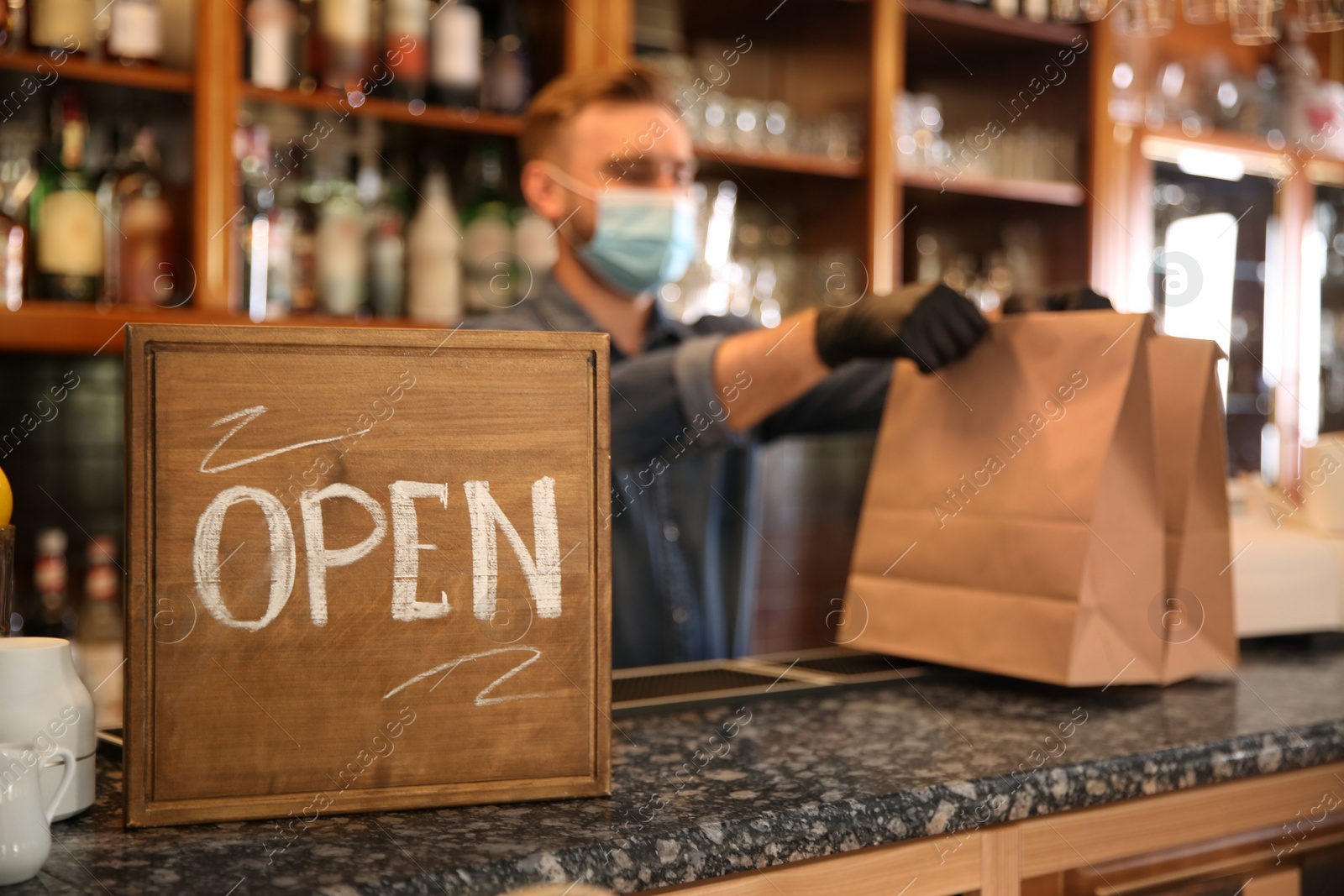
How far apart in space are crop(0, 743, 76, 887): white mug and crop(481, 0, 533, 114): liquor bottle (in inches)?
68.7

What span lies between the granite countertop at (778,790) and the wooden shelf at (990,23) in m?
1.86

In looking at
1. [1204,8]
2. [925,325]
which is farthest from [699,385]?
[1204,8]

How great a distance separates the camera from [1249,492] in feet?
4.43

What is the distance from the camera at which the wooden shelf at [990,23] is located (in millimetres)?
2549

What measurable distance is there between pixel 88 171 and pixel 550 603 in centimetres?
164

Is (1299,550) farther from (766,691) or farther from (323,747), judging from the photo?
(323,747)

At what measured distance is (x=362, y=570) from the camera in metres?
0.67

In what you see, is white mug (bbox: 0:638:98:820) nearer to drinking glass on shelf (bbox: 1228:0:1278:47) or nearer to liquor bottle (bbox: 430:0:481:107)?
drinking glass on shelf (bbox: 1228:0:1278:47)

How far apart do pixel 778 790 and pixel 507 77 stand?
1713 millimetres

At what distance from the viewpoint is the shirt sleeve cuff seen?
130 cm

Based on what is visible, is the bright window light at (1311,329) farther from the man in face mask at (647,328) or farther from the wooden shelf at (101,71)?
the wooden shelf at (101,71)

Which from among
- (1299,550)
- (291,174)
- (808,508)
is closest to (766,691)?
(1299,550)

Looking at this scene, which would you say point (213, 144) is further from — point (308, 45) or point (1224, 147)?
point (1224, 147)

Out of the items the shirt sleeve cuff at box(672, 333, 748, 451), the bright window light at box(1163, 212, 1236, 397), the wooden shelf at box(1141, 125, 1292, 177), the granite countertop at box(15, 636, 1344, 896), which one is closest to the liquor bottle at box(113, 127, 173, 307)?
the shirt sleeve cuff at box(672, 333, 748, 451)
